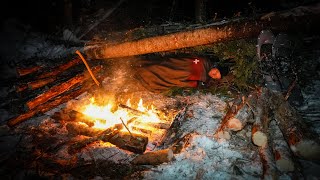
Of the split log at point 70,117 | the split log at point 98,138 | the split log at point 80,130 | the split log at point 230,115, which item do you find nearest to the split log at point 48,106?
the split log at point 70,117

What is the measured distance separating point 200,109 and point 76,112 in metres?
3.17

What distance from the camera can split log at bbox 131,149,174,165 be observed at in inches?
176

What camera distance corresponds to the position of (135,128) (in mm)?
5680

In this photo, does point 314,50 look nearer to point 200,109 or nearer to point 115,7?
point 200,109

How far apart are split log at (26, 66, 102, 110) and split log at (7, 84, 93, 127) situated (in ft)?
0.42

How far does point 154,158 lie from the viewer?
4516mm

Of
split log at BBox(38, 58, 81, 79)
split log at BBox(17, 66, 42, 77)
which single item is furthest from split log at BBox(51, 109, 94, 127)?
split log at BBox(17, 66, 42, 77)

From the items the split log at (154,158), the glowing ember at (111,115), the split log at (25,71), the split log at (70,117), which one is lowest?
the split log at (154,158)

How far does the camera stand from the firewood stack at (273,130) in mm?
3992

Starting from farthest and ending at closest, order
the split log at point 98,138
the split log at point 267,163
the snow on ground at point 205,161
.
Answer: the split log at point 98,138
the snow on ground at point 205,161
the split log at point 267,163

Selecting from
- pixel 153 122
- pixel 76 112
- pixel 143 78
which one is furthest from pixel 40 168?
pixel 143 78

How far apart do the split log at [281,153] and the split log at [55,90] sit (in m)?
5.47

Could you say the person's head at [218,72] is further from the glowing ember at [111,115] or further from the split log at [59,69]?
the split log at [59,69]

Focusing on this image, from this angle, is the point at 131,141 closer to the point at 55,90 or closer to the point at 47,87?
the point at 55,90
